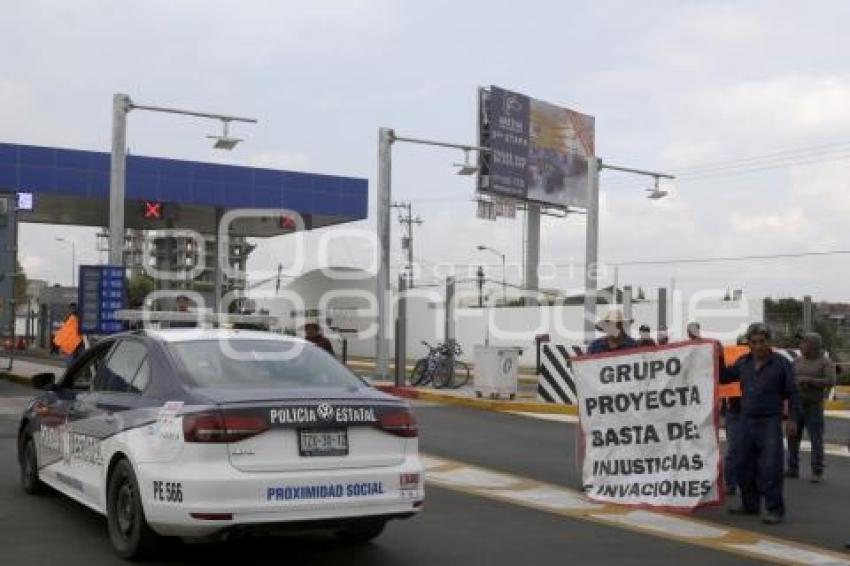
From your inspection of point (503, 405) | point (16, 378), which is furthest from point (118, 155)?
point (503, 405)

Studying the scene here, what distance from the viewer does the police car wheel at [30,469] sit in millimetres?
9359

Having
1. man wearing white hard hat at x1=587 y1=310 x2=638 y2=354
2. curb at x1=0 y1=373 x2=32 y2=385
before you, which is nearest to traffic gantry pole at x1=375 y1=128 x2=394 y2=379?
curb at x1=0 y1=373 x2=32 y2=385

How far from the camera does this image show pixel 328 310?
45.8m

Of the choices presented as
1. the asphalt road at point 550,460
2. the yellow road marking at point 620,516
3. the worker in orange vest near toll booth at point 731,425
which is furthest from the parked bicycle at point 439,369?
the worker in orange vest near toll booth at point 731,425

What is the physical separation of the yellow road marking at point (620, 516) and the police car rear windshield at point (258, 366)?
2.82 meters

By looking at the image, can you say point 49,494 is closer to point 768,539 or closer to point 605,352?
point 605,352

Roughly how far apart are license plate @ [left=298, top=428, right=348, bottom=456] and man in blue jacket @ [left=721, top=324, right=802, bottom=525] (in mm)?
4198

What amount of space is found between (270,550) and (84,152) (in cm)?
2204

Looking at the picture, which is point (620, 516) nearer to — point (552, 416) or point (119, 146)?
point (552, 416)

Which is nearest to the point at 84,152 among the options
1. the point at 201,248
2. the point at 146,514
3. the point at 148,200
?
the point at 148,200

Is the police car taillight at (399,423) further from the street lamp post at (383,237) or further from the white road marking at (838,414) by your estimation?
the street lamp post at (383,237)

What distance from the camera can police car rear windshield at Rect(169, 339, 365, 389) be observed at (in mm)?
7145

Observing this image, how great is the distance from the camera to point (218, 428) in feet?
21.2

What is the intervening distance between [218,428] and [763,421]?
512 centimetres
